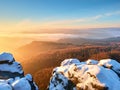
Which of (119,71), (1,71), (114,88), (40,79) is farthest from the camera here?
(40,79)

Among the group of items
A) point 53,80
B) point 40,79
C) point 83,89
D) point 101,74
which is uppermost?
point 101,74

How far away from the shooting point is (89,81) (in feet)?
137

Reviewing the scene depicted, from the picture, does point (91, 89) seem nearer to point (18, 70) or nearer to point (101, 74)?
point (101, 74)

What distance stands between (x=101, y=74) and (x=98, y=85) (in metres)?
2.32

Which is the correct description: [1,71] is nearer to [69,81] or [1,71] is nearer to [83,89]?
[69,81]

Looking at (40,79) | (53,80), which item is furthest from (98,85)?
(40,79)

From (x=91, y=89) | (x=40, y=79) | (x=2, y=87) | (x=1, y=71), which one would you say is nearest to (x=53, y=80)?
(x=1, y=71)

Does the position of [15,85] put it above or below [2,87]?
below

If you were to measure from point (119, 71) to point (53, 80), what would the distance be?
17557 mm

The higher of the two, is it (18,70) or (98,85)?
(98,85)

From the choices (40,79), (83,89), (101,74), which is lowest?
(40,79)

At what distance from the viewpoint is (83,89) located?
43.0 meters

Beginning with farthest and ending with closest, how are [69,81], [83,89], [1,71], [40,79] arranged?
[40,79] < [1,71] < [69,81] < [83,89]

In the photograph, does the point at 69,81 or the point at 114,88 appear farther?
the point at 69,81
